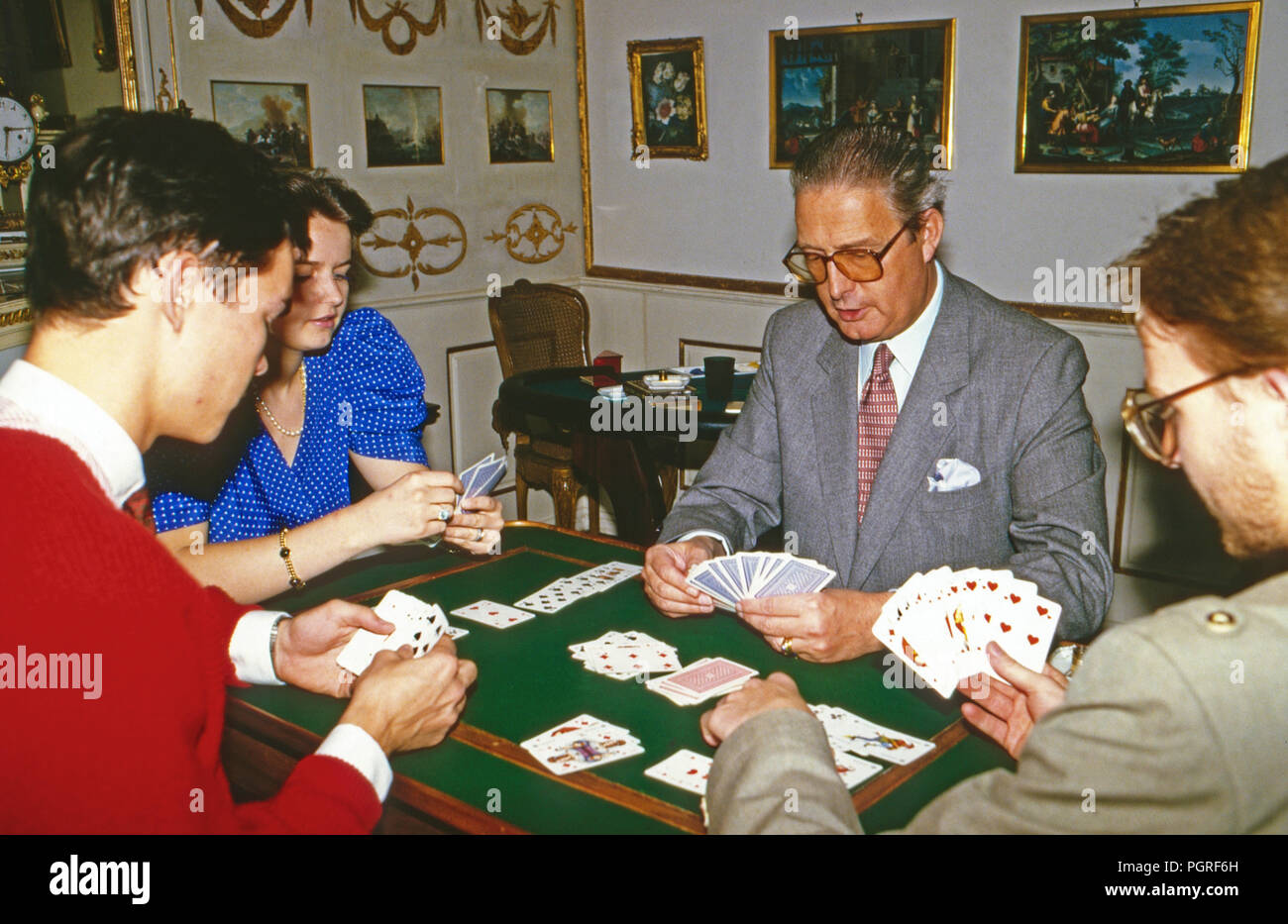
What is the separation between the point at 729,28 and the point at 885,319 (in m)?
3.56

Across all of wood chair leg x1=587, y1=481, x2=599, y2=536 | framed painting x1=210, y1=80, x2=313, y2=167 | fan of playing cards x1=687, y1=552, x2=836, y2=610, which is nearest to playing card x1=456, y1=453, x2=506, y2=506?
fan of playing cards x1=687, y1=552, x2=836, y2=610

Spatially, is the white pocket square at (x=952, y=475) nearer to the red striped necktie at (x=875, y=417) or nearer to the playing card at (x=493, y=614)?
the red striped necktie at (x=875, y=417)

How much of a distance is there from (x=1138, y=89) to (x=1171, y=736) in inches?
156

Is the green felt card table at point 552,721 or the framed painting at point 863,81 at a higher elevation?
the framed painting at point 863,81

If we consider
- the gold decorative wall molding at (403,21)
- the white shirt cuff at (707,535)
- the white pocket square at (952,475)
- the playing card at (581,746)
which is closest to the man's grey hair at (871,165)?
the white pocket square at (952,475)

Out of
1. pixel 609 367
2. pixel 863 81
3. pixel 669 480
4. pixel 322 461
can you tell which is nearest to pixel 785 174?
pixel 863 81

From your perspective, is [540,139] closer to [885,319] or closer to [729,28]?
[729,28]

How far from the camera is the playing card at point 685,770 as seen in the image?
155cm

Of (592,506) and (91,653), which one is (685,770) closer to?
(91,653)

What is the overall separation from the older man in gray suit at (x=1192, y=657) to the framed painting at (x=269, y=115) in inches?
166

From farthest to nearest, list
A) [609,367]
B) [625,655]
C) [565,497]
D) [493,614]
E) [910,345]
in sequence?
[565,497], [609,367], [910,345], [493,614], [625,655]

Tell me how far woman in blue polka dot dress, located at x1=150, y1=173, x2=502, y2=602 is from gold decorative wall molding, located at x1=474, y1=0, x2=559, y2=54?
314 cm

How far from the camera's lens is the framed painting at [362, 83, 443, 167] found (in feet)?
16.9

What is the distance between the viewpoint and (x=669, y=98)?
5750 mm
